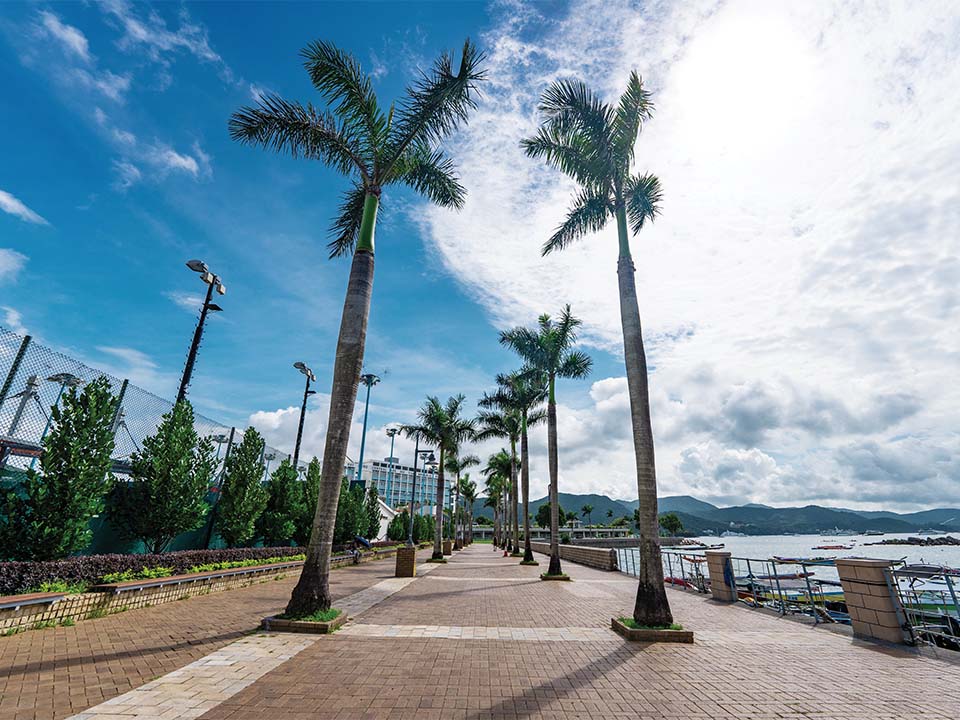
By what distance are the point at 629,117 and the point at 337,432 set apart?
965cm

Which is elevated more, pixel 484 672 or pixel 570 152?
pixel 570 152

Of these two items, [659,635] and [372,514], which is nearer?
[659,635]

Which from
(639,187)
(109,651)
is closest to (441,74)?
(639,187)

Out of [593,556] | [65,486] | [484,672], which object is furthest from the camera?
[593,556]

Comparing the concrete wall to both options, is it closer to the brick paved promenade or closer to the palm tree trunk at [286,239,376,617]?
the brick paved promenade

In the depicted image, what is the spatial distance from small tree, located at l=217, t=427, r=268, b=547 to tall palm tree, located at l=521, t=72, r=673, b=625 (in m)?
13.1

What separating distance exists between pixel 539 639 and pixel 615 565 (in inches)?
642

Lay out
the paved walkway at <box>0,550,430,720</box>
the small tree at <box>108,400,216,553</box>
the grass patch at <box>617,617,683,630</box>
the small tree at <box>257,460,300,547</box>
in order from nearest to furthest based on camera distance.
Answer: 1. the paved walkway at <box>0,550,430,720</box>
2. the grass patch at <box>617,617,683,630</box>
3. the small tree at <box>108,400,216,553</box>
4. the small tree at <box>257,460,300,547</box>

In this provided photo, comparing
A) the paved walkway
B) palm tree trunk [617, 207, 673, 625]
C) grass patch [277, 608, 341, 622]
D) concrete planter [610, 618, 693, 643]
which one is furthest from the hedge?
palm tree trunk [617, 207, 673, 625]

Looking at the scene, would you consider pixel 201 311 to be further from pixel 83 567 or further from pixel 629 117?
Answer: pixel 629 117

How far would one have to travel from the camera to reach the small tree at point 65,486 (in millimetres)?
Result: 8789

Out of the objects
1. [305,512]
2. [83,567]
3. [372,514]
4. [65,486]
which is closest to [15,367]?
[65,486]

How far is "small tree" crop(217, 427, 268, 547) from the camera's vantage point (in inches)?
632

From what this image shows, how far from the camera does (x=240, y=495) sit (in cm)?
1627
